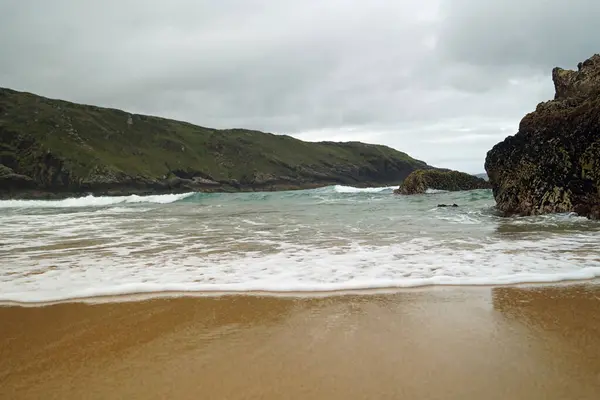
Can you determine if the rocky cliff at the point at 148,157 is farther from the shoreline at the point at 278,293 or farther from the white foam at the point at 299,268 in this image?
the shoreline at the point at 278,293

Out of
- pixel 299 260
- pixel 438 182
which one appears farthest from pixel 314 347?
pixel 438 182

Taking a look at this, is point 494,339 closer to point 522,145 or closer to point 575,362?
point 575,362

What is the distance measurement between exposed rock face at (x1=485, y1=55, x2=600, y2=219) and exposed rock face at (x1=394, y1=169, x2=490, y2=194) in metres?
20.4

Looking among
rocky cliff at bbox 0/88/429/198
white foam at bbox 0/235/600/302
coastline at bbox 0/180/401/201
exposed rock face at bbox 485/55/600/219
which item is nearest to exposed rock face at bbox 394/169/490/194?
exposed rock face at bbox 485/55/600/219

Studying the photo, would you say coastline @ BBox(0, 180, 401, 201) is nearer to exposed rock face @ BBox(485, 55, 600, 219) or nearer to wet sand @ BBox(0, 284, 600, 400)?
exposed rock face @ BBox(485, 55, 600, 219)

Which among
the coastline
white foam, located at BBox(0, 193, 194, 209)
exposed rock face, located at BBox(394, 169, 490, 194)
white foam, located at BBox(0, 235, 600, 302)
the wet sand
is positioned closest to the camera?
the wet sand

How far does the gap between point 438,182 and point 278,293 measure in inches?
1397

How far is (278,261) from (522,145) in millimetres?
12021

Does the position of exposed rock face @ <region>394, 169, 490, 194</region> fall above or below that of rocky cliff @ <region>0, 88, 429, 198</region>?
below

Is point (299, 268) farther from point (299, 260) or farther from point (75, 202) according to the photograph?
point (75, 202)

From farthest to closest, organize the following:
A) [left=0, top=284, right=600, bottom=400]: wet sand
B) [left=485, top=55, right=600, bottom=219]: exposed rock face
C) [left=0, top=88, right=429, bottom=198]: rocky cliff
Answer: [left=0, top=88, right=429, bottom=198]: rocky cliff → [left=485, top=55, right=600, bottom=219]: exposed rock face → [left=0, top=284, right=600, bottom=400]: wet sand

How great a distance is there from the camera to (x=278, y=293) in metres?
4.72

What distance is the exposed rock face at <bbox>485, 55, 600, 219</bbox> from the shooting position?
11.5m

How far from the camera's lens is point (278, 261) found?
21.6 ft
